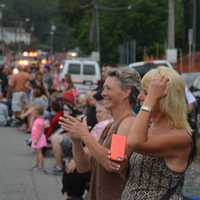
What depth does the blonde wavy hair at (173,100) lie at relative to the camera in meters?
4.51

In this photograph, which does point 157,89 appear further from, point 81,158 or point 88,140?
point 81,158

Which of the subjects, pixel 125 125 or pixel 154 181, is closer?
pixel 154 181

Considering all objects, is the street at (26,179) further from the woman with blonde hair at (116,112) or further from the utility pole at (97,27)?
the utility pole at (97,27)

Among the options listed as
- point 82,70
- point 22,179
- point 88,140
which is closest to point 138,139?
point 88,140

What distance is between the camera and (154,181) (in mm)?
4559

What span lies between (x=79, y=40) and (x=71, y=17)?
4.16m

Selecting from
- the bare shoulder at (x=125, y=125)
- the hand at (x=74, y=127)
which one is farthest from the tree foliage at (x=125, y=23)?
the hand at (x=74, y=127)

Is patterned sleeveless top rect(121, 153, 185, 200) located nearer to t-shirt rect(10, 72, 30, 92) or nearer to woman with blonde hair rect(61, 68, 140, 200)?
woman with blonde hair rect(61, 68, 140, 200)

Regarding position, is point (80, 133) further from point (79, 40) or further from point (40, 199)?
point (79, 40)

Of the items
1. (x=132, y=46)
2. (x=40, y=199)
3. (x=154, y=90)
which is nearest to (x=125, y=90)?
(x=154, y=90)

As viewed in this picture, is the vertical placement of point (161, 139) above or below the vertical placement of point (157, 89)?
below

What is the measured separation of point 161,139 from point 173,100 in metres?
0.23

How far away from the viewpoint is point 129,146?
15.0 feet

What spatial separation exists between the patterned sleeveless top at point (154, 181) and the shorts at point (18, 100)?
1861 cm
